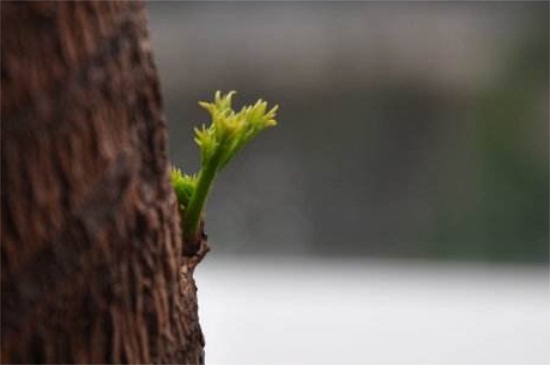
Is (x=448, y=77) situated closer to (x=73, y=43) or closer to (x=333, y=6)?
(x=333, y=6)

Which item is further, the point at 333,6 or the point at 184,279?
the point at 333,6

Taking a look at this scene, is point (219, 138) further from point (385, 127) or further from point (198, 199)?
point (385, 127)

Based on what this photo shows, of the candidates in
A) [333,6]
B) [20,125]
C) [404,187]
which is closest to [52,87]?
[20,125]

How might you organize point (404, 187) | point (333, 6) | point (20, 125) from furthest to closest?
point (333, 6) → point (404, 187) → point (20, 125)

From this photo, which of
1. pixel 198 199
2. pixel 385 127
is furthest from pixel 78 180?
pixel 385 127

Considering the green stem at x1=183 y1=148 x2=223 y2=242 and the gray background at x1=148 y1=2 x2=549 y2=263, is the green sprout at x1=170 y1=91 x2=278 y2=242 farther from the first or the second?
the gray background at x1=148 y1=2 x2=549 y2=263
